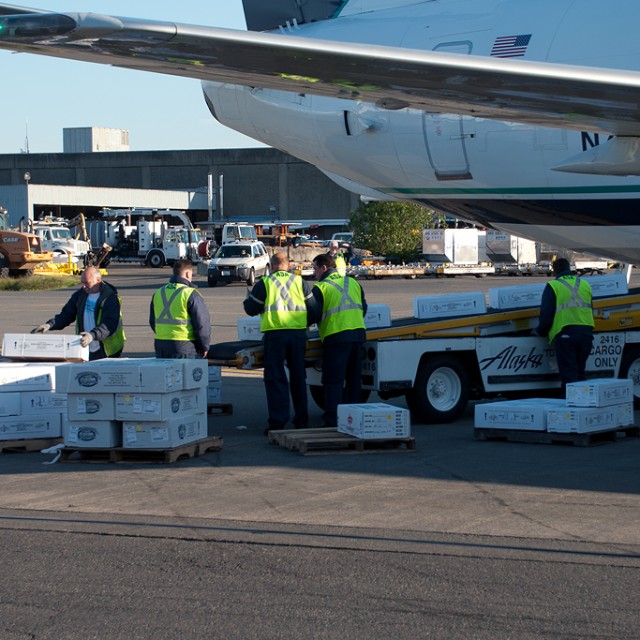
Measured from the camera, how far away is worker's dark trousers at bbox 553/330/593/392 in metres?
13.5

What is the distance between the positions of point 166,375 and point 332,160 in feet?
24.2

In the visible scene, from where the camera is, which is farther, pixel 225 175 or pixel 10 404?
pixel 225 175

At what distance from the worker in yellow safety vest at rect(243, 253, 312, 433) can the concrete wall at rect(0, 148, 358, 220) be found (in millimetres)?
80865

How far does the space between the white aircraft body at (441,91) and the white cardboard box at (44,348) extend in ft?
12.4

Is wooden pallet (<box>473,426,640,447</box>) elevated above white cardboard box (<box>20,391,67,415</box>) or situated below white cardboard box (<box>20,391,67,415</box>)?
below

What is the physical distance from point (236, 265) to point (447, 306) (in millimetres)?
32384

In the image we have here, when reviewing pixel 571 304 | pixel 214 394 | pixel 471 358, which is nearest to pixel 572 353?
pixel 571 304

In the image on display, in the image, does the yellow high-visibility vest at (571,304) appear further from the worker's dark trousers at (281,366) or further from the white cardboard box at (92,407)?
the white cardboard box at (92,407)

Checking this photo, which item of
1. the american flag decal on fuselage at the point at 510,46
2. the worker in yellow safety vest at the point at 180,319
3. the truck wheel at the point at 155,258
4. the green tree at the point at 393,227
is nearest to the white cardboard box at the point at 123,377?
the worker in yellow safety vest at the point at 180,319

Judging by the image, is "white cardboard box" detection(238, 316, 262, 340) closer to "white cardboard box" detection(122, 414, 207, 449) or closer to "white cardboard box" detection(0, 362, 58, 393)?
"white cardboard box" detection(0, 362, 58, 393)

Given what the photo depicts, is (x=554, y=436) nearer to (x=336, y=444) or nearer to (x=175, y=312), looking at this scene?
(x=336, y=444)

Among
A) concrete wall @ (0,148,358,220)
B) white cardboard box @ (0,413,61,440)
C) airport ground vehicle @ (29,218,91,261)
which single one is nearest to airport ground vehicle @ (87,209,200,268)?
airport ground vehicle @ (29,218,91,261)

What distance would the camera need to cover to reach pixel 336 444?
37.3 feet

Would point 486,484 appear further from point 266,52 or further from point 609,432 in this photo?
point 266,52
